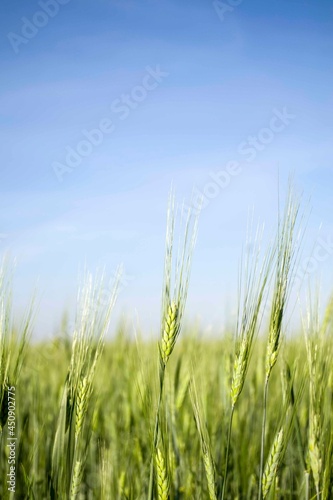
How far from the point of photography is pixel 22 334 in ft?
5.43

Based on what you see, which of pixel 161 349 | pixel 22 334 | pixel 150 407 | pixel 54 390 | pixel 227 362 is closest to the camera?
pixel 161 349

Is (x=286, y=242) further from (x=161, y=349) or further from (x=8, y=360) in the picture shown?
(x=8, y=360)

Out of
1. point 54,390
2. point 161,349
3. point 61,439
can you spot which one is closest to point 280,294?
point 161,349

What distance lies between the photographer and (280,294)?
1462 mm

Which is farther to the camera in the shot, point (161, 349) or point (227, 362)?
point (227, 362)

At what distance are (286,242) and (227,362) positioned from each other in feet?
2.95

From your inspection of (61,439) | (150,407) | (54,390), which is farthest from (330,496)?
(54,390)

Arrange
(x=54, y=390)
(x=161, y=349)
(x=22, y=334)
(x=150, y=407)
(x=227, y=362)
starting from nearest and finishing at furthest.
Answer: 1. (x=161, y=349)
2. (x=150, y=407)
3. (x=22, y=334)
4. (x=227, y=362)
5. (x=54, y=390)

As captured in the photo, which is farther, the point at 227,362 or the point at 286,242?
the point at 227,362

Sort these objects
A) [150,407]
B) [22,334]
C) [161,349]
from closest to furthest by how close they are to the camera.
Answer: [161,349]
[150,407]
[22,334]

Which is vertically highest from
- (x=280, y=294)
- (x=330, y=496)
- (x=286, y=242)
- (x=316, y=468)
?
(x=286, y=242)

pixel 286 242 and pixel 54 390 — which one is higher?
pixel 286 242

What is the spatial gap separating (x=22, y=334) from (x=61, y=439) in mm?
444

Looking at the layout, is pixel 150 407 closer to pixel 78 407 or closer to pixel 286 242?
pixel 78 407
